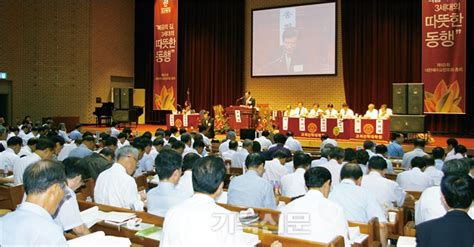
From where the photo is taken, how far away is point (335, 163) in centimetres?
538

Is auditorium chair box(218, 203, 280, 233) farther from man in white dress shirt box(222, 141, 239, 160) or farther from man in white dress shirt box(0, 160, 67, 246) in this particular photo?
man in white dress shirt box(222, 141, 239, 160)

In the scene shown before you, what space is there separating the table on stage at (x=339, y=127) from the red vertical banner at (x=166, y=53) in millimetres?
4320

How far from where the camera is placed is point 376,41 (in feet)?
44.4

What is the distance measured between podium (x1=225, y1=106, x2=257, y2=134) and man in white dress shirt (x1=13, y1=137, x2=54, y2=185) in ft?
26.6

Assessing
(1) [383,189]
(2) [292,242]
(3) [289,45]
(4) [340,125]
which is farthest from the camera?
(3) [289,45]

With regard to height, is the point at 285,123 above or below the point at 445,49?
below

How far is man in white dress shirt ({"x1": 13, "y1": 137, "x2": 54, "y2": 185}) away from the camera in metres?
4.78

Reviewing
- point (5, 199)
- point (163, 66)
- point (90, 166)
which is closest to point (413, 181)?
point (90, 166)

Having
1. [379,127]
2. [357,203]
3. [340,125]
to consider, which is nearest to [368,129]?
[379,127]

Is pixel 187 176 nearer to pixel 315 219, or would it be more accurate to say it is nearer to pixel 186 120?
pixel 315 219

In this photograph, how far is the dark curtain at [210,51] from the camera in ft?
52.3

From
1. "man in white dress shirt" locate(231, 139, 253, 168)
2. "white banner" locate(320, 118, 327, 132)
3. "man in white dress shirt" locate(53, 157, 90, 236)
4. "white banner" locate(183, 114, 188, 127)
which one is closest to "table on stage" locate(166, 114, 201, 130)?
"white banner" locate(183, 114, 188, 127)

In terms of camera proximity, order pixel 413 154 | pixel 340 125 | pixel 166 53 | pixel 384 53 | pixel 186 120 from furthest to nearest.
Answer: pixel 166 53 → pixel 186 120 → pixel 384 53 → pixel 340 125 → pixel 413 154

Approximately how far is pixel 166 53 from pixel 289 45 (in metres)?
3.90
